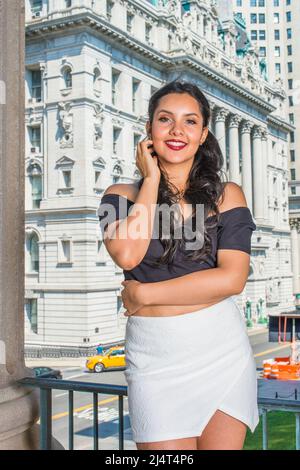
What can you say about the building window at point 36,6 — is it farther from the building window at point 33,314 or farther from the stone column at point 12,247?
the stone column at point 12,247

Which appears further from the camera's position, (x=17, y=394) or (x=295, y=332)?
(x=295, y=332)

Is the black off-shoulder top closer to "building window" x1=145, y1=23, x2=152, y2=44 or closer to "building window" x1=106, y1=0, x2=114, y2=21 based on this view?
"building window" x1=106, y1=0, x2=114, y2=21

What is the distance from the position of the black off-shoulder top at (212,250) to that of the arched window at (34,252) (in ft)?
124

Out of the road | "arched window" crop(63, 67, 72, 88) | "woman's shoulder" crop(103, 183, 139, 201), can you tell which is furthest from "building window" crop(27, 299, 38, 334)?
"woman's shoulder" crop(103, 183, 139, 201)

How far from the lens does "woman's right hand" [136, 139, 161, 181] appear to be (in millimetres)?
2941

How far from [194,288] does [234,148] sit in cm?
5722

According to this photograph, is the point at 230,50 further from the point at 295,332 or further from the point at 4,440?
the point at 4,440

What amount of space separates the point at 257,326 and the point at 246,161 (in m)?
16.4

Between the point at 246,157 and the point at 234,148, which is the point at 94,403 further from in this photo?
the point at 246,157

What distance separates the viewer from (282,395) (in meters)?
21.5

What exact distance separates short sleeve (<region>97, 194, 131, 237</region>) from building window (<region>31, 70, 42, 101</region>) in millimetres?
39219

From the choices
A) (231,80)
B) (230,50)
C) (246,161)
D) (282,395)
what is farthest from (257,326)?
(282,395)

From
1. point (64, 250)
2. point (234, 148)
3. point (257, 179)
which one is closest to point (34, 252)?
point (64, 250)

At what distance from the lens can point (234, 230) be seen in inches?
114
